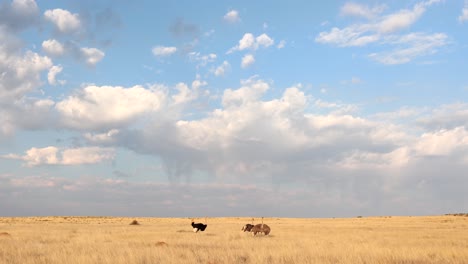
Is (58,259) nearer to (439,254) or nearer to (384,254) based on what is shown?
(384,254)

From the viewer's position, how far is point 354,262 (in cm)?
1372

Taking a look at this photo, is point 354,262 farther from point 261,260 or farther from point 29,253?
point 29,253

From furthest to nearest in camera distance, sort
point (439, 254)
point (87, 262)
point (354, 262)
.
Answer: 1. point (439, 254)
2. point (354, 262)
3. point (87, 262)

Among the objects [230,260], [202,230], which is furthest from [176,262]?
[202,230]

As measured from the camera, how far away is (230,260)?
561 inches

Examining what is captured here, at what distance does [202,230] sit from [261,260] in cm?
2164

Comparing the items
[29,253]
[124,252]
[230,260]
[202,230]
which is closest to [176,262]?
[230,260]

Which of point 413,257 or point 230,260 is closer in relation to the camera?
point 230,260

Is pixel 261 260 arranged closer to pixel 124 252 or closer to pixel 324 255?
pixel 324 255

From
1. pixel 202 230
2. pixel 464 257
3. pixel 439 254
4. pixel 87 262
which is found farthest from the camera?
pixel 202 230

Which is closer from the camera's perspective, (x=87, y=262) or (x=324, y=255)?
(x=87, y=262)

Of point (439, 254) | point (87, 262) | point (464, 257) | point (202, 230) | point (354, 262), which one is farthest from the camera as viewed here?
point (202, 230)

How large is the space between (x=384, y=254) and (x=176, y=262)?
759 cm

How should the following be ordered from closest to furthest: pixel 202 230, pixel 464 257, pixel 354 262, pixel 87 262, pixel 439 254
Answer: pixel 87 262 → pixel 354 262 → pixel 464 257 → pixel 439 254 → pixel 202 230
